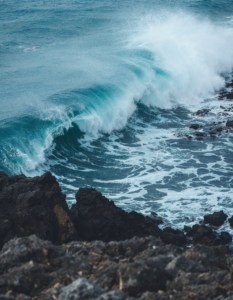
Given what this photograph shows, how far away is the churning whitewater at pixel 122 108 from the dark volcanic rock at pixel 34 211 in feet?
11.5

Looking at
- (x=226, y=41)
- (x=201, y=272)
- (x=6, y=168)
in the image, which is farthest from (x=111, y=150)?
(x=226, y=41)

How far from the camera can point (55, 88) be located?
20.4 meters

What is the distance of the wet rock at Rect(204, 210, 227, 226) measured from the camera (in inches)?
430

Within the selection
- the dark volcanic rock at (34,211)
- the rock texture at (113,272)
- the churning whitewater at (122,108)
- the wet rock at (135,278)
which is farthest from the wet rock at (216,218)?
A: the wet rock at (135,278)

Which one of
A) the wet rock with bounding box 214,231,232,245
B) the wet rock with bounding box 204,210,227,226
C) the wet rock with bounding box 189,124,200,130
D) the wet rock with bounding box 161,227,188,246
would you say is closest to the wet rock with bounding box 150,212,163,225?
the wet rock with bounding box 161,227,188,246

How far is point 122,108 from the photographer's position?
21.3 metres

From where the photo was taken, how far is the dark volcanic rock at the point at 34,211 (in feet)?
26.4

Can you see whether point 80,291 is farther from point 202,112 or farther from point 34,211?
point 202,112

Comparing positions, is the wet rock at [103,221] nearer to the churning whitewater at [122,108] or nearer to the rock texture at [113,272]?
the churning whitewater at [122,108]

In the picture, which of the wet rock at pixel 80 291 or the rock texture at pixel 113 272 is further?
the rock texture at pixel 113 272

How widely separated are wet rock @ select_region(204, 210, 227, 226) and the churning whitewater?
0.45 meters

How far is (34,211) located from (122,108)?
1387 cm

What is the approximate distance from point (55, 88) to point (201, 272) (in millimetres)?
17009

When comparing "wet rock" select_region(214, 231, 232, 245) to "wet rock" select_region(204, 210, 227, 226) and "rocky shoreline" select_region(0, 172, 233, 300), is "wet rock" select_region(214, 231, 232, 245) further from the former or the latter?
"rocky shoreline" select_region(0, 172, 233, 300)
